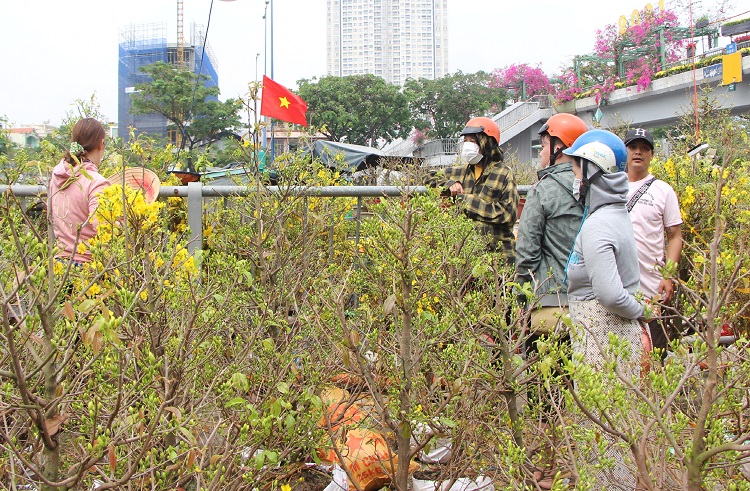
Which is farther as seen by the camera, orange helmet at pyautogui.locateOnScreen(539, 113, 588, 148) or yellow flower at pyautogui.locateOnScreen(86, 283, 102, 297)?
orange helmet at pyautogui.locateOnScreen(539, 113, 588, 148)

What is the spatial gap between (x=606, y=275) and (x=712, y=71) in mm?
20376

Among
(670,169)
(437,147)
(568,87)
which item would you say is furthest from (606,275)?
(437,147)

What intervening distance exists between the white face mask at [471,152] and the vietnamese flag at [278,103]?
5.59ft

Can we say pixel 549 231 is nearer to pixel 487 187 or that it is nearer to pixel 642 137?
pixel 487 187

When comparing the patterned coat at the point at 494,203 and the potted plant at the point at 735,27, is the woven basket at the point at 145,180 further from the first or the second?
the potted plant at the point at 735,27

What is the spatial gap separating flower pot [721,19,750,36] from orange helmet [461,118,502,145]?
67.6 feet

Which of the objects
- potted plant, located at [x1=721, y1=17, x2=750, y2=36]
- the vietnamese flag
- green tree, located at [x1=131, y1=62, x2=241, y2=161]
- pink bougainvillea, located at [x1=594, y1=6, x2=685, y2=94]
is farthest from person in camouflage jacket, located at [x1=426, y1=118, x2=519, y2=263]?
green tree, located at [x1=131, y1=62, x2=241, y2=161]

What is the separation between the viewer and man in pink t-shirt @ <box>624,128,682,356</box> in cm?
359

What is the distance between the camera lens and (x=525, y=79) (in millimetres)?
44656

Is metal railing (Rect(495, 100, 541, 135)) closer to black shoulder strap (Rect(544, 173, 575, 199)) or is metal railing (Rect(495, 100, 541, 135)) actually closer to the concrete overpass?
the concrete overpass

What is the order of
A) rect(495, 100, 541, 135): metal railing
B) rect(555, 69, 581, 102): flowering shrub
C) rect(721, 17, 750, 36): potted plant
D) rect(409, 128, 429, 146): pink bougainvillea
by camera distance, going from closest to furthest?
rect(721, 17, 750, 36): potted plant → rect(555, 69, 581, 102): flowering shrub → rect(495, 100, 541, 135): metal railing → rect(409, 128, 429, 146): pink bougainvillea

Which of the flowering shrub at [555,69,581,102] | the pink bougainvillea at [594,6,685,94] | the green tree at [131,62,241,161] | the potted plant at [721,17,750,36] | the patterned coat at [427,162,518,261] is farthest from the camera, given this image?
the green tree at [131,62,241,161]

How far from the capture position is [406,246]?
84.2 inches

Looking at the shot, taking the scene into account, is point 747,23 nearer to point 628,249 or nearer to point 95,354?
point 628,249
